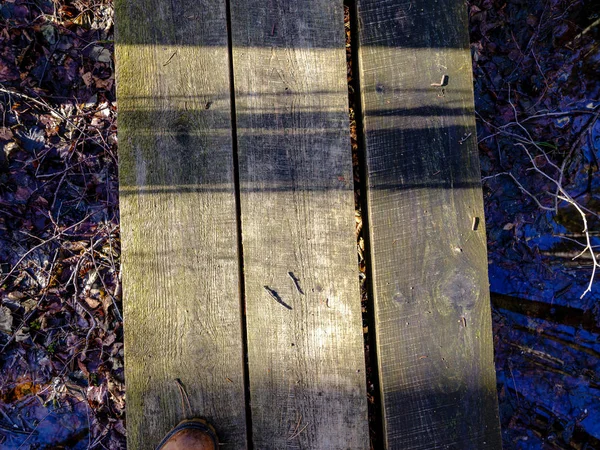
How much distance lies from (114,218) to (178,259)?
0.78m

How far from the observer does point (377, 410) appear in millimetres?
1976

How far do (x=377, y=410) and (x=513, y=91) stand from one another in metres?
1.91

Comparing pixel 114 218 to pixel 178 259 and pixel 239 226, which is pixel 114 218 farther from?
pixel 239 226

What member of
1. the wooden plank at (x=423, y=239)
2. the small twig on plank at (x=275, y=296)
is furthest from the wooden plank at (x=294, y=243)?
the wooden plank at (x=423, y=239)

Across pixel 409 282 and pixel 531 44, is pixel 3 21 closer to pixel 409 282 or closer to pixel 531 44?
pixel 409 282

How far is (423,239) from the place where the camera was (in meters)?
1.91

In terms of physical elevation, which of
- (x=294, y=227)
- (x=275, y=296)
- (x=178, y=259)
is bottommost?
(x=275, y=296)

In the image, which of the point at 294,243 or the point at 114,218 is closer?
the point at 294,243

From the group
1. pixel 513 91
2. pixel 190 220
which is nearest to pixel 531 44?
pixel 513 91

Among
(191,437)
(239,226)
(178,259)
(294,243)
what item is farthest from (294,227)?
(191,437)

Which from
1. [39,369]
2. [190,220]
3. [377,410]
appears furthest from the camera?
[39,369]

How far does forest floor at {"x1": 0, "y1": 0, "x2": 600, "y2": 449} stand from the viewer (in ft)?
7.77

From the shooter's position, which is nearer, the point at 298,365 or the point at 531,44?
the point at 298,365

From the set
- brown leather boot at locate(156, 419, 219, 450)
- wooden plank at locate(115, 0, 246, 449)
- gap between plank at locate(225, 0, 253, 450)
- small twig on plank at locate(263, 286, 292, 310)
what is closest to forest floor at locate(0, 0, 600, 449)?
wooden plank at locate(115, 0, 246, 449)
